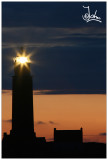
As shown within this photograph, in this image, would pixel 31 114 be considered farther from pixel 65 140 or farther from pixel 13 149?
pixel 65 140

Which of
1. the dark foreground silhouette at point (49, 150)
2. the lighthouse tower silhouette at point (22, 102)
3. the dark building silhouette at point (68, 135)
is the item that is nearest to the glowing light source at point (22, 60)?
the lighthouse tower silhouette at point (22, 102)

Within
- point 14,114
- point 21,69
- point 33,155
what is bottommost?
point 33,155

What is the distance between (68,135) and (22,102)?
25.9 ft

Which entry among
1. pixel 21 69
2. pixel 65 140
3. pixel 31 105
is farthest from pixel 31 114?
pixel 65 140

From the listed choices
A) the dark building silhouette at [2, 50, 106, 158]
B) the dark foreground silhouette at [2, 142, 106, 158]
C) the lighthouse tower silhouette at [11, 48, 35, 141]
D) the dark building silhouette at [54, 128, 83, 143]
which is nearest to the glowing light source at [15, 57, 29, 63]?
the lighthouse tower silhouette at [11, 48, 35, 141]

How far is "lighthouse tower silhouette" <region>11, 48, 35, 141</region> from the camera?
1930 inches

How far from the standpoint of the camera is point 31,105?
4919cm

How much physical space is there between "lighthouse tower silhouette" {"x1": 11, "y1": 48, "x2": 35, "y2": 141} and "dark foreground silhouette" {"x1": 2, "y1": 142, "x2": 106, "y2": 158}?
83cm

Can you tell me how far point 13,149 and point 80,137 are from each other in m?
8.19

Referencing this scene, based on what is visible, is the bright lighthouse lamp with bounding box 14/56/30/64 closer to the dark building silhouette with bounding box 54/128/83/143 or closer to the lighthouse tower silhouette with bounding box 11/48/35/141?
the lighthouse tower silhouette with bounding box 11/48/35/141

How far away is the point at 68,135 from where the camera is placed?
55.4m

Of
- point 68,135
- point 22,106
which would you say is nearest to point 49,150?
point 22,106

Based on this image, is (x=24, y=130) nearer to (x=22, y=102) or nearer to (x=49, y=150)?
(x=22, y=102)

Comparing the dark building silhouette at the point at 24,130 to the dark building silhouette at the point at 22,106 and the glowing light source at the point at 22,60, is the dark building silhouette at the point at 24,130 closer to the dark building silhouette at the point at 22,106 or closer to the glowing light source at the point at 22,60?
the dark building silhouette at the point at 22,106
